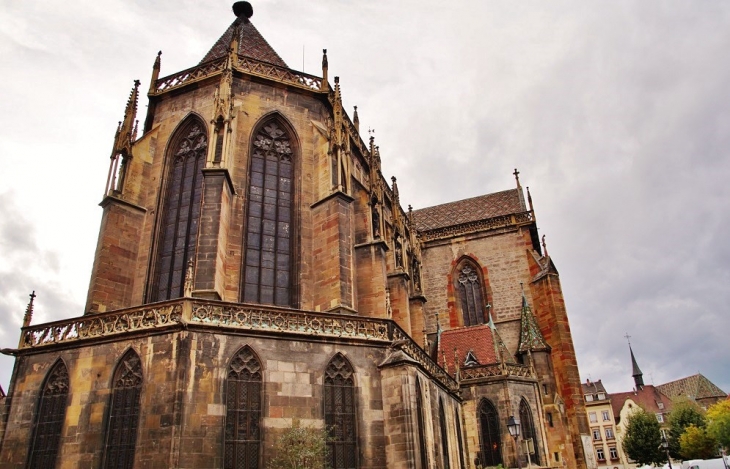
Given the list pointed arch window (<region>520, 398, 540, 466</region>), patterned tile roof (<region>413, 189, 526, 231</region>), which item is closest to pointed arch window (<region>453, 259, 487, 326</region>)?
patterned tile roof (<region>413, 189, 526, 231</region>)

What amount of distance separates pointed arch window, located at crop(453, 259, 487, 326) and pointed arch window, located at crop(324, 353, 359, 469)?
1858cm

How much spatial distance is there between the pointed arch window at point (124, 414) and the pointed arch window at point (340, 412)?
435 cm

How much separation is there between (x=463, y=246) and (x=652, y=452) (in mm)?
26689

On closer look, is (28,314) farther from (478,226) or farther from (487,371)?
(478,226)

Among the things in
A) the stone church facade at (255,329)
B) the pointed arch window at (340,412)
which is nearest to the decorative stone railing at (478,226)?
the stone church facade at (255,329)

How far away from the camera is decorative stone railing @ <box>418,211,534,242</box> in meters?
32.5

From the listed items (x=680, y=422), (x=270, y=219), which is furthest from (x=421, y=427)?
(x=680, y=422)

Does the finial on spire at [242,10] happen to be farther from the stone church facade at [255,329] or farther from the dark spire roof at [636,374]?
the dark spire roof at [636,374]

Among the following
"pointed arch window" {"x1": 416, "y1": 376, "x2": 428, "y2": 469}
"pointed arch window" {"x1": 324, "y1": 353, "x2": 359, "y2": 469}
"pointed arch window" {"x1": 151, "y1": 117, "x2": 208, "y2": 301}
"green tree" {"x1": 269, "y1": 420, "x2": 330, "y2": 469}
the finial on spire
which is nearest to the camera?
"green tree" {"x1": 269, "y1": 420, "x2": 330, "y2": 469}

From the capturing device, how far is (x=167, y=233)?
17656 millimetres

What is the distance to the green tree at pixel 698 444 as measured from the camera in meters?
41.9

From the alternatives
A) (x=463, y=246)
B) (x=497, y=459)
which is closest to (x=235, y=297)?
(x=497, y=459)

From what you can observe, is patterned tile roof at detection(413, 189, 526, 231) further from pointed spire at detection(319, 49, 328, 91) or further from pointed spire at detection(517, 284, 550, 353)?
pointed spire at detection(319, 49, 328, 91)

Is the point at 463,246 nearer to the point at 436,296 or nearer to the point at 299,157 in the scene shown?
the point at 436,296
